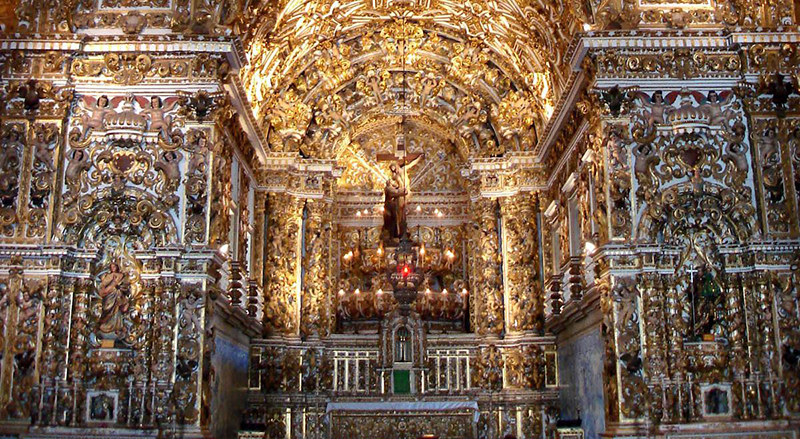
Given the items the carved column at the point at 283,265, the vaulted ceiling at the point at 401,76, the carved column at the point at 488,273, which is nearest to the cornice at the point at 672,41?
the vaulted ceiling at the point at 401,76

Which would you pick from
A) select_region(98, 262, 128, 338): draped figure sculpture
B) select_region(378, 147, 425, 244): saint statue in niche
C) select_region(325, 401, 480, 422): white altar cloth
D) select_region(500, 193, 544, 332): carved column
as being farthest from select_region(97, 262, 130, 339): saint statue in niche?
select_region(500, 193, 544, 332): carved column

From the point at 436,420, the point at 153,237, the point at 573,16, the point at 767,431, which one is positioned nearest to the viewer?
the point at 767,431

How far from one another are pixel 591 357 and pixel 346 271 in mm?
7399

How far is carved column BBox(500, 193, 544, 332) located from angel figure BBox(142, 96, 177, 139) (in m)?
8.60

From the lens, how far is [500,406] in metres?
17.5

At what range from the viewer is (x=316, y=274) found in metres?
18.4

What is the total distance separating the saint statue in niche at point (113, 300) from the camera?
489 inches

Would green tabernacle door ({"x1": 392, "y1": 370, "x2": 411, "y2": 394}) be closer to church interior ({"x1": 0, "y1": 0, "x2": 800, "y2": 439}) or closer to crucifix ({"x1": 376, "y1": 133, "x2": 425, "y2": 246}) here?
church interior ({"x1": 0, "y1": 0, "x2": 800, "y2": 439})

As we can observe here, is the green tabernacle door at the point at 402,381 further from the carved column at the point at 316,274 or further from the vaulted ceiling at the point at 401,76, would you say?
the vaulted ceiling at the point at 401,76

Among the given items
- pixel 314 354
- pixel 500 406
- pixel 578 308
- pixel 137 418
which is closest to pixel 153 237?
pixel 137 418

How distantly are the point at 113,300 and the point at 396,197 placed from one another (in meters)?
8.35

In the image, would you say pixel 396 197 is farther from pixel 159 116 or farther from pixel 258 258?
pixel 159 116

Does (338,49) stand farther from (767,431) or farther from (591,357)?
(767,431)

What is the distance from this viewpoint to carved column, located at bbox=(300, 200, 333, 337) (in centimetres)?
1806
